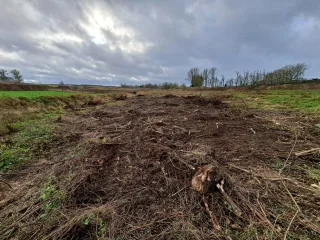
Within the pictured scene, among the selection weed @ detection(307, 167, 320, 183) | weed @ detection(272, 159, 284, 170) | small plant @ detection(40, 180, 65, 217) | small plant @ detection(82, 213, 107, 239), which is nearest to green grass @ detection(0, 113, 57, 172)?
small plant @ detection(40, 180, 65, 217)

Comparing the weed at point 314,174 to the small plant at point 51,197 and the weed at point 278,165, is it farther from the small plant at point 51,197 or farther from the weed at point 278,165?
the small plant at point 51,197

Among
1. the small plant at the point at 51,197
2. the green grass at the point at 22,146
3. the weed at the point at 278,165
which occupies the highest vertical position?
the weed at the point at 278,165

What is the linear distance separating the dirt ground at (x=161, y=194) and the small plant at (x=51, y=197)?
20 millimetres

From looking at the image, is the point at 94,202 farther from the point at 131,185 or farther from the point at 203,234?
the point at 203,234

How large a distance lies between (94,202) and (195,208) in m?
1.69

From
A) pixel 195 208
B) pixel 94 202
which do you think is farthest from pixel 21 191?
pixel 195 208

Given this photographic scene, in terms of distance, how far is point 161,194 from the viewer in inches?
122

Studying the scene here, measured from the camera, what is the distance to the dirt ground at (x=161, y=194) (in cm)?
243

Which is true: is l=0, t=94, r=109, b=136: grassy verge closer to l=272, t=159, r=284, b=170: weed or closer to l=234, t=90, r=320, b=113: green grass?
l=272, t=159, r=284, b=170: weed

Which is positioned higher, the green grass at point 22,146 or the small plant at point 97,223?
the small plant at point 97,223

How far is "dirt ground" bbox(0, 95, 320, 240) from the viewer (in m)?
2.43

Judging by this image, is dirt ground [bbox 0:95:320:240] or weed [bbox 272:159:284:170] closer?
dirt ground [bbox 0:95:320:240]

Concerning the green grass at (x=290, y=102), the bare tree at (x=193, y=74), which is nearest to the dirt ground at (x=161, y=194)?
the green grass at (x=290, y=102)

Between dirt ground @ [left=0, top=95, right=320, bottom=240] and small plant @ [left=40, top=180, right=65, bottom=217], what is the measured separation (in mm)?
20
